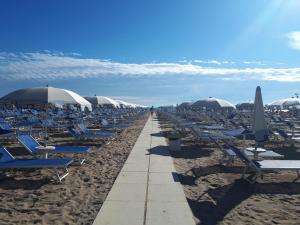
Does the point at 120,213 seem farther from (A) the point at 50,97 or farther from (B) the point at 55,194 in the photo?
(A) the point at 50,97

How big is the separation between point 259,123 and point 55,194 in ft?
15.8

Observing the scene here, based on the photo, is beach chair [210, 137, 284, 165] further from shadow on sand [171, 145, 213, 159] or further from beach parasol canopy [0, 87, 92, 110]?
beach parasol canopy [0, 87, 92, 110]

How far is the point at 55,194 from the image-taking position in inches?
243

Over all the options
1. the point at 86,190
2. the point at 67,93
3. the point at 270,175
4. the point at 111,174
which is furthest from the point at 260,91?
the point at 67,93

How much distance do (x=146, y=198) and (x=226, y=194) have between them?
5.12 feet

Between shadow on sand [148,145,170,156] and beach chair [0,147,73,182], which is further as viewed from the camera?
shadow on sand [148,145,170,156]

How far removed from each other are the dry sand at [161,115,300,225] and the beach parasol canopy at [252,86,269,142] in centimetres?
87

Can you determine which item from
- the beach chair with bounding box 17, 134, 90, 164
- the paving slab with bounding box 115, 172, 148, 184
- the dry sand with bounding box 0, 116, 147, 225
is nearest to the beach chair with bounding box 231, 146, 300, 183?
the paving slab with bounding box 115, 172, 148, 184

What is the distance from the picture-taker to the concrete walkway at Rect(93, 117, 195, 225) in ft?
15.2

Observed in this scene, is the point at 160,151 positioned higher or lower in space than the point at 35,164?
lower

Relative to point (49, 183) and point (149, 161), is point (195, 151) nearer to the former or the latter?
point (149, 161)

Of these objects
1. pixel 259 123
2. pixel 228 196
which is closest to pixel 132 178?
pixel 228 196

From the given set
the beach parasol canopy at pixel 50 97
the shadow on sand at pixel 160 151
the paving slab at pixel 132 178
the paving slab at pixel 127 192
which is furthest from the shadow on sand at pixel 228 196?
the beach parasol canopy at pixel 50 97

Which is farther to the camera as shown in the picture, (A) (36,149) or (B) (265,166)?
(A) (36,149)
